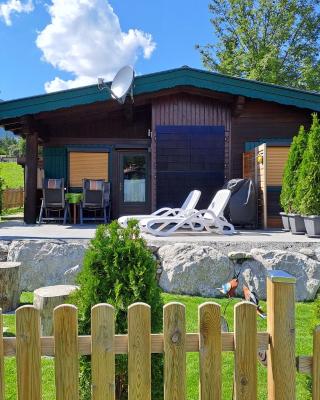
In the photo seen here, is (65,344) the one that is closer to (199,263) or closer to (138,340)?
(138,340)

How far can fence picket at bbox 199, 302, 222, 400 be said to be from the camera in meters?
1.55

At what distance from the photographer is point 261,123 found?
909 centimetres

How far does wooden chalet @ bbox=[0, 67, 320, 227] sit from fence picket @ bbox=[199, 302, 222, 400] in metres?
7.21

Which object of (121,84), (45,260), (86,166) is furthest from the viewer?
(86,166)

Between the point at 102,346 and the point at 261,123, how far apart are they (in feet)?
27.1

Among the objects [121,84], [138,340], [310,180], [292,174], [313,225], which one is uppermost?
[121,84]

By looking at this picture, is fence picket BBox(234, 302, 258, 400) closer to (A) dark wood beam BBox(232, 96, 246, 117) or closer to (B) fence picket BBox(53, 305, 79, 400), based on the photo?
(B) fence picket BBox(53, 305, 79, 400)

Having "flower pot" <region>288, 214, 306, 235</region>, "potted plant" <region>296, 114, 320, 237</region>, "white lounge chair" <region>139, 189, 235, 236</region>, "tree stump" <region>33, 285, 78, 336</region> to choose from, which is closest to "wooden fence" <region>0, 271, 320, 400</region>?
"tree stump" <region>33, 285, 78, 336</region>

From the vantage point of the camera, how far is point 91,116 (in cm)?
928

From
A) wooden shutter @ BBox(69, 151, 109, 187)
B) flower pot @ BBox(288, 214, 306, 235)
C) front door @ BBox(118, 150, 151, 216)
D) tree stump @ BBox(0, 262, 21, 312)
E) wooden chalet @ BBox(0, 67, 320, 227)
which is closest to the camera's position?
tree stump @ BBox(0, 262, 21, 312)

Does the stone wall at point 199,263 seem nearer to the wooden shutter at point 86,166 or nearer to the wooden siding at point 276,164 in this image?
the wooden siding at point 276,164

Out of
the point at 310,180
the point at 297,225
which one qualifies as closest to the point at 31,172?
the point at 297,225

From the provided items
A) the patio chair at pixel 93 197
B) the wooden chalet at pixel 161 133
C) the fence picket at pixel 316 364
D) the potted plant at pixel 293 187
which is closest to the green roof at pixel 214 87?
the wooden chalet at pixel 161 133

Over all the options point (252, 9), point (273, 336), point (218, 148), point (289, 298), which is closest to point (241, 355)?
point (273, 336)
